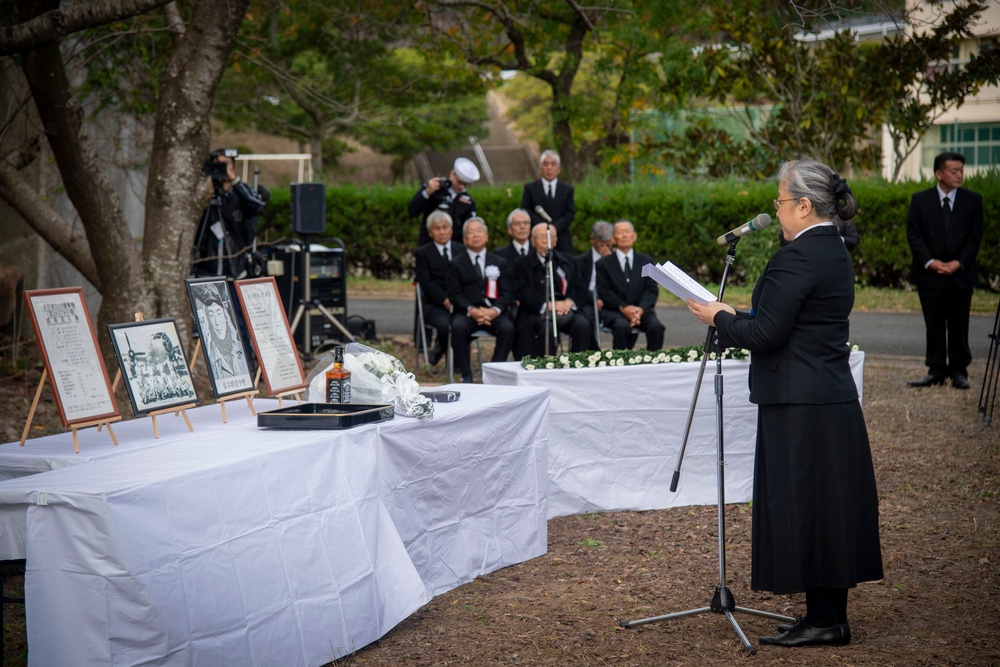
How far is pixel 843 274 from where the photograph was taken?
3.94 meters

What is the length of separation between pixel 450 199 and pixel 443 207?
0.20 meters

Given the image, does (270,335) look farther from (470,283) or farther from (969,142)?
(969,142)

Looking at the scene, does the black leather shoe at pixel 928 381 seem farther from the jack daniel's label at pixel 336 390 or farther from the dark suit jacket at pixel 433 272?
the jack daniel's label at pixel 336 390

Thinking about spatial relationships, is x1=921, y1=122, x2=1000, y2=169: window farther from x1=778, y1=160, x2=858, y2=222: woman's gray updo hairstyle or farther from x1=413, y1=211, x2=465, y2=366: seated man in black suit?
x1=778, y1=160, x2=858, y2=222: woman's gray updo hairstyle

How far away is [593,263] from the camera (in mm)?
9945

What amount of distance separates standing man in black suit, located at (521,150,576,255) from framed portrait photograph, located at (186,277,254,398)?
5886 millimetres

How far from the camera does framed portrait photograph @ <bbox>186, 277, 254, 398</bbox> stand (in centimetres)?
473

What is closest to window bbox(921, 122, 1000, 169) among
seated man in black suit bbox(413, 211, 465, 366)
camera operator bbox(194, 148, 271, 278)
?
seated man in black suit bbox(413, 211, 465, 366)

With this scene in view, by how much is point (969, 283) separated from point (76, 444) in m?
7.82

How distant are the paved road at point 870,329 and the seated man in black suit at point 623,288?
272 centimetres

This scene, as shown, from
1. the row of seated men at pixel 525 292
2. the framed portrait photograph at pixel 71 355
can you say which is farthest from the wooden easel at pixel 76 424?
the row of seated men at pixel 525 292

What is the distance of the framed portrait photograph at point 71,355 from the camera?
4174 millimetres

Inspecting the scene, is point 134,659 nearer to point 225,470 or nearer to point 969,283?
point 225,470

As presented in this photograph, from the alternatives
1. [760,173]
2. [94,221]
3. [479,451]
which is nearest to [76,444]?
[479,451]
